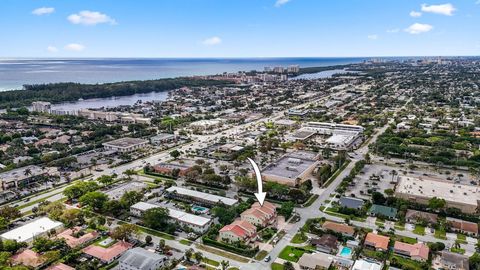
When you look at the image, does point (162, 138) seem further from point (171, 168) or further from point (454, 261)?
point (454, 261)

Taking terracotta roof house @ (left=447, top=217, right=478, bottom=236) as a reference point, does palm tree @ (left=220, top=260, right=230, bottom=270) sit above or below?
above

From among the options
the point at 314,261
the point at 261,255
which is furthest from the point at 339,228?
the point at 261,255

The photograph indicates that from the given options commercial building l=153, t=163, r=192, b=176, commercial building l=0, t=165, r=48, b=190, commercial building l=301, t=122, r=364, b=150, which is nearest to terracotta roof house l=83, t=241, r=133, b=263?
commercial building l=153, t=163, r=192, b=176

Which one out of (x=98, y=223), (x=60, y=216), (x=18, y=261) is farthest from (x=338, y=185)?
(x=18, y=261)

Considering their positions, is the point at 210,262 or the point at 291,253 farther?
the point at 291,253

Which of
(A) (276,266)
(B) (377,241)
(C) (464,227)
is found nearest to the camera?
(A) (276,266)

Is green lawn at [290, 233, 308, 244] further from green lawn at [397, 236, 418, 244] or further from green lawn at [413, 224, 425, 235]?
green lawn at [413, 224, 425, 235]
